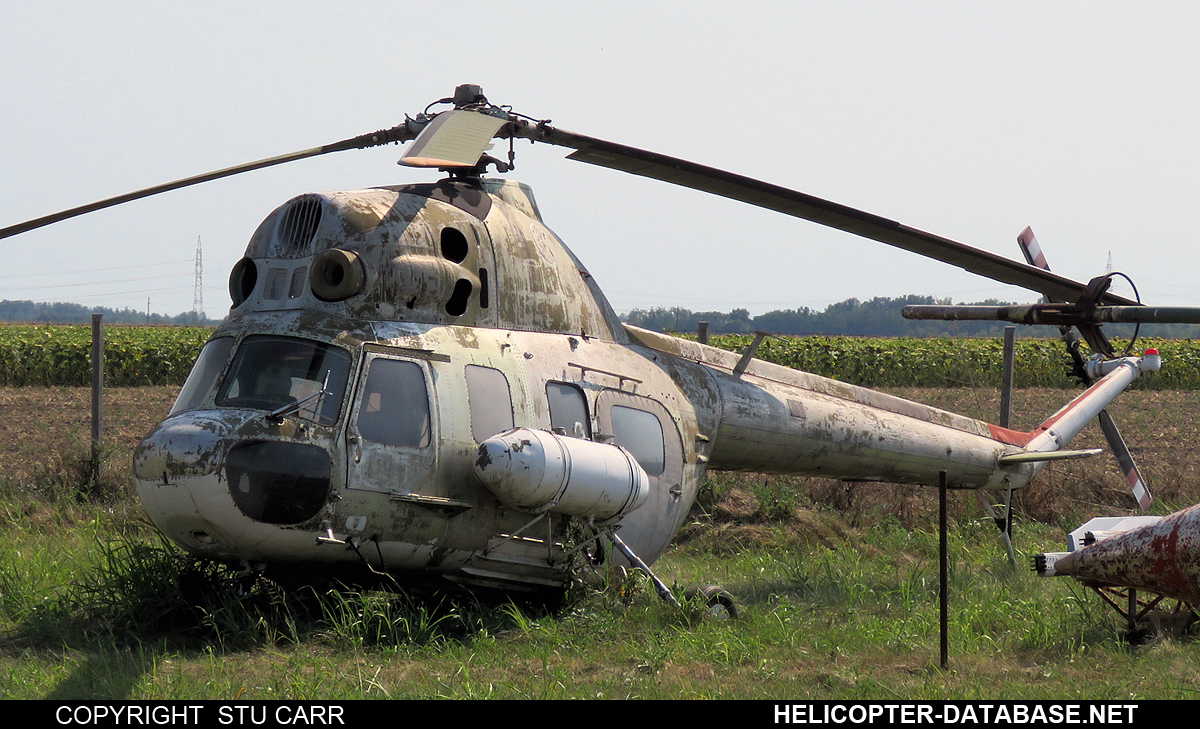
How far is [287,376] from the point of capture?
6570 mm

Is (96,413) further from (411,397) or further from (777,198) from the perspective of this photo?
(777,198)

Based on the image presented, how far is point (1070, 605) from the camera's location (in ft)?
25.8

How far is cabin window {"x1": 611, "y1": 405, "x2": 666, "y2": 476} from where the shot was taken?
774 centimetres

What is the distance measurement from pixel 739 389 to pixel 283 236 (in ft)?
13.0

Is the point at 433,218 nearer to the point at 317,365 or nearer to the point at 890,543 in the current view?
the point at 317,365

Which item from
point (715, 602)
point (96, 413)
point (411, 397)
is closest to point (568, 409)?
point (411, 397)

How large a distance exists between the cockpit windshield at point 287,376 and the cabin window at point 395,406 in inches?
7.2

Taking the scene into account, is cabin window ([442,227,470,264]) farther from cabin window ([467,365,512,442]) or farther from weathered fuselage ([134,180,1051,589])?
cabin window ([467,365,512,442])

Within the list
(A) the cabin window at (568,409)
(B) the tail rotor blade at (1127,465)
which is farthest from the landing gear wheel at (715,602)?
(B) the tail rotor blade at (1127,465)

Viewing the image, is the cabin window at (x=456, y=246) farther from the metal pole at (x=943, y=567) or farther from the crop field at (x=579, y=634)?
the metal pole at (x=943, y=567)

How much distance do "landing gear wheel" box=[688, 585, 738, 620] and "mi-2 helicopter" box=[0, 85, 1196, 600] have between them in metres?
0.53

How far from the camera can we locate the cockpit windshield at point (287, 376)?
21.1ft

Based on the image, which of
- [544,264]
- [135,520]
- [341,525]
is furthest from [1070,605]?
[135,520]

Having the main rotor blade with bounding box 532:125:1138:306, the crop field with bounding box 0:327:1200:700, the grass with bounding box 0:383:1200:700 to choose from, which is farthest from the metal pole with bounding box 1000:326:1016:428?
the main rotor blade with bounding box 532:125:1138:306
